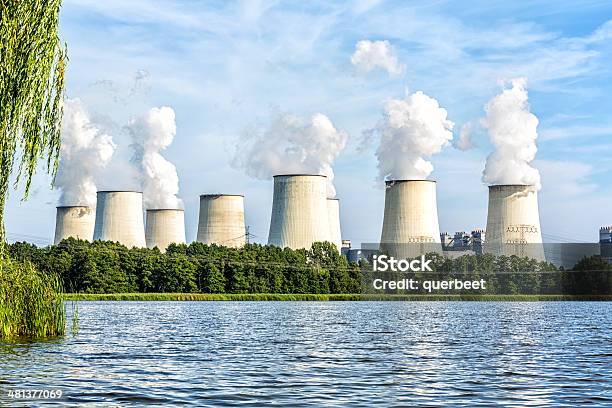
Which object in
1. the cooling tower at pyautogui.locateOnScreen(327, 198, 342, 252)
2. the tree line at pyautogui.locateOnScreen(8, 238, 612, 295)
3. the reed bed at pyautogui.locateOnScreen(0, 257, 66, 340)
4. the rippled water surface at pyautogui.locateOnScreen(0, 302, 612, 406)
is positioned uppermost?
the cooling tower at pyautogui.locateOnScreen(327, 198, 342, 252)

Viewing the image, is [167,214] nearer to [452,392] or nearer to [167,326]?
[167,326]

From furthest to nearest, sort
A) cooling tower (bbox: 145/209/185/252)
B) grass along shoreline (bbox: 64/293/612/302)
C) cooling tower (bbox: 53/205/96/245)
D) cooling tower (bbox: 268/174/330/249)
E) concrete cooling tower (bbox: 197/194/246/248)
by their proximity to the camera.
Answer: cooling tower (bbox: 145/209/185/252)
cooling tower (bbox: 53/205/96/245)
concrete cooling tower (bbox: 197/194/246/248)
grass along shoreline (bbox: 64/293/612/302)
cooling tower (bbox: 268/174/330/249)

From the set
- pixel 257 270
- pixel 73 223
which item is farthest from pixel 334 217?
pixel 73 223

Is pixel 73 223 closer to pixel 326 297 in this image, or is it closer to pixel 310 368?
pixel 326 297

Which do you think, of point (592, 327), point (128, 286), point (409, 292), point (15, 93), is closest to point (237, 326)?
point (592, 327)

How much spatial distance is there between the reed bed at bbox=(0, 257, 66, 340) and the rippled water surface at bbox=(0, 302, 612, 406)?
36 cm

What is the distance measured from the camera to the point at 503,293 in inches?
3191

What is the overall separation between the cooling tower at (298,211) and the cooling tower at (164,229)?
46.6ft

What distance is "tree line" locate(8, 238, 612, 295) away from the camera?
230 ft

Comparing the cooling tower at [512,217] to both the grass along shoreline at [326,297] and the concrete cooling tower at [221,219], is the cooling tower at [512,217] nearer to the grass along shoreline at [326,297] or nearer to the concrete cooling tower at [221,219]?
the grass along shoreline at [326,297]

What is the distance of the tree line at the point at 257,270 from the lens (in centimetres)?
7012

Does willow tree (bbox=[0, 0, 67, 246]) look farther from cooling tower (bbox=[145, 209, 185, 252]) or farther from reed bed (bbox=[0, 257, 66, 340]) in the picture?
cooling tower (bbox=[145, 209, 185, 252])

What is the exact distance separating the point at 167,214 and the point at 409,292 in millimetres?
21210

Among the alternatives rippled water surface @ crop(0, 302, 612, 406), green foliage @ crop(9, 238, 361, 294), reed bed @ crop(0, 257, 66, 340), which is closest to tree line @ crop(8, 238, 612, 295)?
green foliage @ crop(9, 238, 361, 294)
